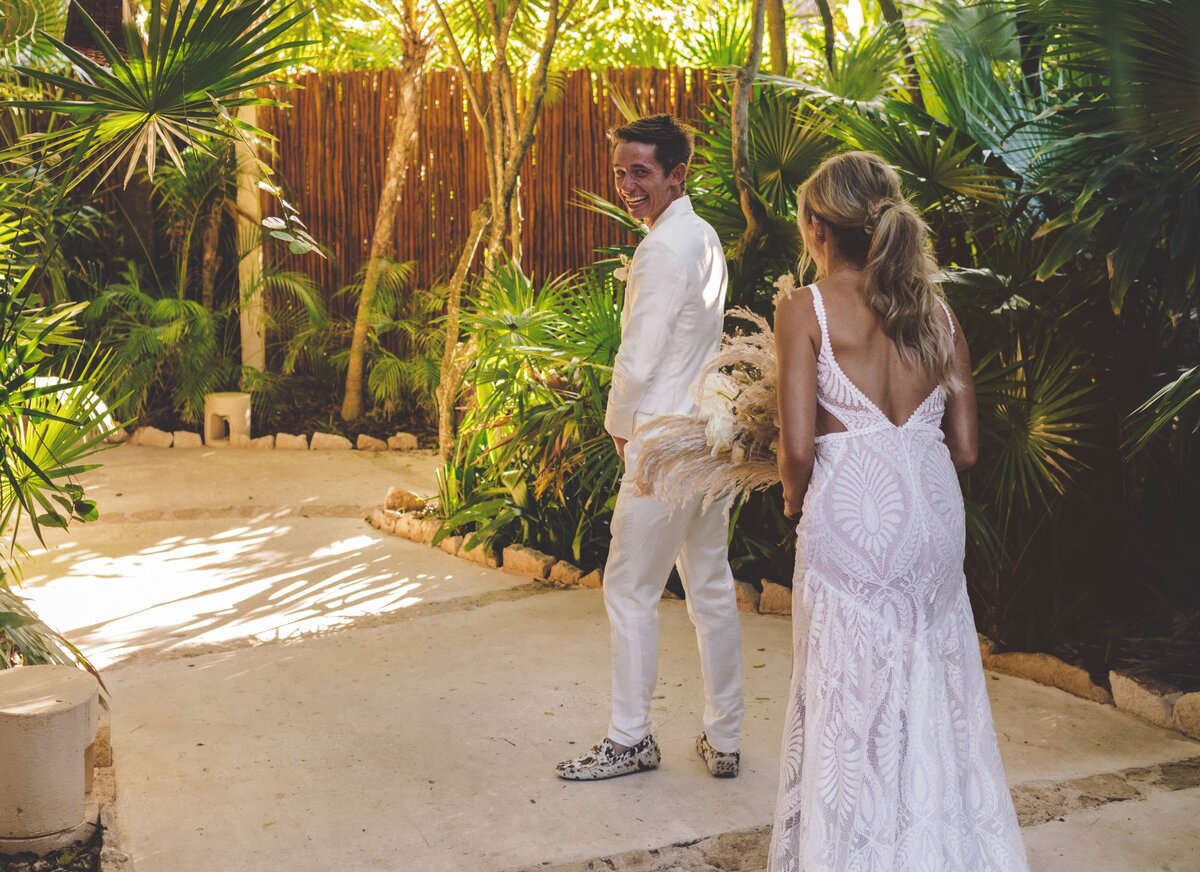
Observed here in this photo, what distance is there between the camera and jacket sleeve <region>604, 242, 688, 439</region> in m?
3.49

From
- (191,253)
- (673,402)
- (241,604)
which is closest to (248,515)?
(241,604)

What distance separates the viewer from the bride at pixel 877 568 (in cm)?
265

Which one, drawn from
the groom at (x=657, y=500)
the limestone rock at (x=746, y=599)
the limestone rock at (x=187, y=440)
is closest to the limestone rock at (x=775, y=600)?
the limestone rock at (x=746, y=599)

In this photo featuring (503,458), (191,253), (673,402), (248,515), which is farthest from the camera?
(191,253)

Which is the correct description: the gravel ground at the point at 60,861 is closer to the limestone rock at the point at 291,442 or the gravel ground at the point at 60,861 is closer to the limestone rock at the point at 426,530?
the limestone rock at the point at 426,530

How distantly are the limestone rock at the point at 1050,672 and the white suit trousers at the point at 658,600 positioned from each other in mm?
1416

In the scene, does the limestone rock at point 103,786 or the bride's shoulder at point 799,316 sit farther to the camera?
the limestone rock at point 103,786

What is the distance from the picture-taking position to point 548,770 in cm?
381

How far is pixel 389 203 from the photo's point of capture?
31.7 ft

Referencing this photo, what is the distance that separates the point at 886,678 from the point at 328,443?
723cm

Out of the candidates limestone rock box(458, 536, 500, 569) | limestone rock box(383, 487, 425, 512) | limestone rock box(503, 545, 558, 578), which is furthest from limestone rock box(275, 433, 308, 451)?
limestone rock box(503, 545, 558, 578)

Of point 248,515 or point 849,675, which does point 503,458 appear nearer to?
point 248,515

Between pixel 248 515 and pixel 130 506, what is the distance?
2.28ft

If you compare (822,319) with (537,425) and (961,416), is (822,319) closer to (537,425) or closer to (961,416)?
(961,416)
